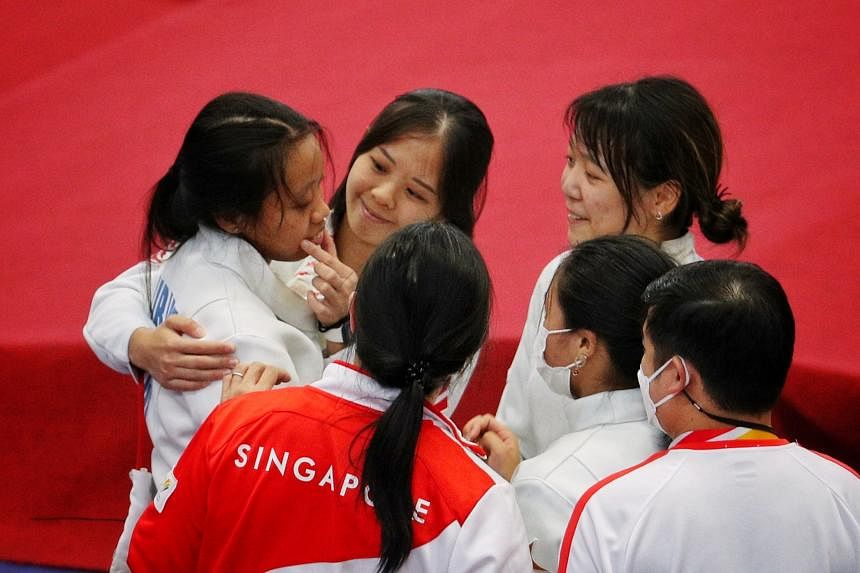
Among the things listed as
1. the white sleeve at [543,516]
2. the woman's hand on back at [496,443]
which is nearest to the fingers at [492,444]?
the woman's hand on back at [496,443]

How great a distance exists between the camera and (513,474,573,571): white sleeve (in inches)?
61.2

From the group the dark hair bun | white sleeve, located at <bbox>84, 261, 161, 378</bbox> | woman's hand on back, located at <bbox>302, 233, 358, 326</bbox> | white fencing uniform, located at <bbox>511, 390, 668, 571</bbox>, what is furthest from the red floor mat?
white fencing uniform, located at <bbox>511, 390, 668, 571</bbox>

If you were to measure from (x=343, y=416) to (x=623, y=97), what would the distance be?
3.05ft

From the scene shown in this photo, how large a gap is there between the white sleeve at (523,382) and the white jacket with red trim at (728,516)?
63 centimetres

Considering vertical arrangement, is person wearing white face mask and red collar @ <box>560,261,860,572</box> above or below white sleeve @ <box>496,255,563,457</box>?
above

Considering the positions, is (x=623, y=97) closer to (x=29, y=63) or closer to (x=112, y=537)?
(x=112, y=537)

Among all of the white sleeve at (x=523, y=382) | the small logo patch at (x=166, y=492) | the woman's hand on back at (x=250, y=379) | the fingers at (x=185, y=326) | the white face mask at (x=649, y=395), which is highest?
the white face mask at (x=649, y=395)

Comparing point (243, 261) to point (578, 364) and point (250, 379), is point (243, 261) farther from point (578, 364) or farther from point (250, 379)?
point (578, 364)

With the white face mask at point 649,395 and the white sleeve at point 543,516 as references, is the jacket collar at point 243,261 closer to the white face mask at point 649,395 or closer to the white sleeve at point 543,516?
the white sleeve at point 543,516

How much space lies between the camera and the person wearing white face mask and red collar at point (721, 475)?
1.37 meters

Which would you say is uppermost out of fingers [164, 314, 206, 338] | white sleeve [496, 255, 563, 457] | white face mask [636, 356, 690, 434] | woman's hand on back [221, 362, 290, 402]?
white face mask [636, 356, 690, 434]

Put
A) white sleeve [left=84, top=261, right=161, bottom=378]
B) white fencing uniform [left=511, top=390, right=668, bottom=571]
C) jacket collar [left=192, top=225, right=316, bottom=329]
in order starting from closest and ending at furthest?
white fencing uniform [left=511, top=390, right=668, bottom=571], jacket collar [left=192, top=225, right=316, bottom=329], white sleeve [left=84, top=261, right=161, bottom=378]

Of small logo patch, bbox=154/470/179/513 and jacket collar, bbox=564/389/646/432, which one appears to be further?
jacket collar, bbox=564/389/646/432

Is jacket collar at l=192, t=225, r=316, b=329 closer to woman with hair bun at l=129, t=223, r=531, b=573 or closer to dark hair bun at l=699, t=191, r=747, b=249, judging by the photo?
woman with hair bun at l=129, t=223, r=531, b=573
